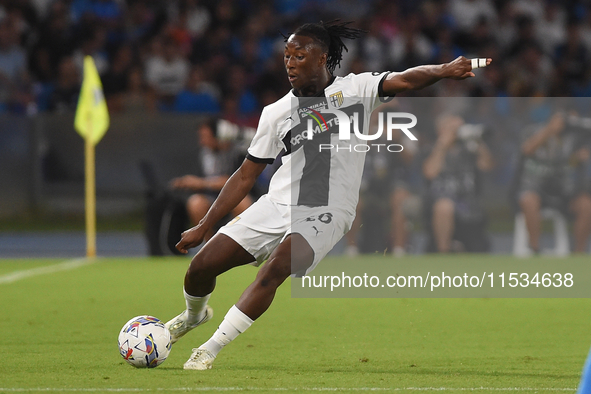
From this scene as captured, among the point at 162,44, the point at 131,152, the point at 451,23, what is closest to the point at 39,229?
the point at 131,152

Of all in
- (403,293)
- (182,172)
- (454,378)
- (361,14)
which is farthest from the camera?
(361,14)

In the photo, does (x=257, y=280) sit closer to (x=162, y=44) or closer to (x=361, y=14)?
(x=162, y=44)

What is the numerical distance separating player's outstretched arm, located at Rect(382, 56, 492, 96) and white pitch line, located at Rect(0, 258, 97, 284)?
6364 mm

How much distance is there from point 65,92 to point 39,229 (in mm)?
2410

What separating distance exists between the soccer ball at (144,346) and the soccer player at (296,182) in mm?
180

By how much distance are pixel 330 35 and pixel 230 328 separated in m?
1.95

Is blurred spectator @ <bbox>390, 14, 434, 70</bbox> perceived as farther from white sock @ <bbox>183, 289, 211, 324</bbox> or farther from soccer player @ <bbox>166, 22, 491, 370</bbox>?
white sock @ <bbox>183, 289, 211, 324</bbox>

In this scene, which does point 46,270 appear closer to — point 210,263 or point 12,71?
point 12,71

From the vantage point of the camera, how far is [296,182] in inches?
227

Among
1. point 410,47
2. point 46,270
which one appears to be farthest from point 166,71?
point 46,270

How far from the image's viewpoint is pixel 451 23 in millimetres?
18359

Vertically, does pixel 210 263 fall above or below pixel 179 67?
below

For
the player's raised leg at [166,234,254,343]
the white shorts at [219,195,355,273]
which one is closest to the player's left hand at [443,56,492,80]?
the white shorts at [219,195,355,273]

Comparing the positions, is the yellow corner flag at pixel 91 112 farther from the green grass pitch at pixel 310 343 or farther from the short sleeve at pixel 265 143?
the short sleeve at pixel 265 143
